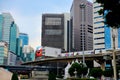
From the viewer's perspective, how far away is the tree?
12946mm

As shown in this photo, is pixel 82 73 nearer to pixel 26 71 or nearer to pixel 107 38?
pixel 107 38

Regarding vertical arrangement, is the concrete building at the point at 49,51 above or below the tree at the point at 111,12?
below

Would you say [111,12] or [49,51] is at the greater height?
[111,12]

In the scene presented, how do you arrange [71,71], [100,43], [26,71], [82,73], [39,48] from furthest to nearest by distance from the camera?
[39,48] < [26,71] < [100,43] < [71,71] < [82,73]

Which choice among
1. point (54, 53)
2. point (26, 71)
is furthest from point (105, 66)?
point (54, 53)

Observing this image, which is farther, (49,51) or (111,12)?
(49,51)

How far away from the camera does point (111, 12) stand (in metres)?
13.3

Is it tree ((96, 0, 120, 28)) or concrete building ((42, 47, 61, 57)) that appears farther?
concrete building ((42, 47, 61, 57))

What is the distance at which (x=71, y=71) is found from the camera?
85000 mm

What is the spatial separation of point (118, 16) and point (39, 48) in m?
176

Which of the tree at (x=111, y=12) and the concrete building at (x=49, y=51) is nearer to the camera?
the tree at (x=111, y=12)

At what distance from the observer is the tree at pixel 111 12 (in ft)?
42.5

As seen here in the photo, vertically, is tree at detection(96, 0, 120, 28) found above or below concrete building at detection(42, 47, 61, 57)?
above

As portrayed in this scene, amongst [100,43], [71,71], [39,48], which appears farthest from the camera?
[39,48]
